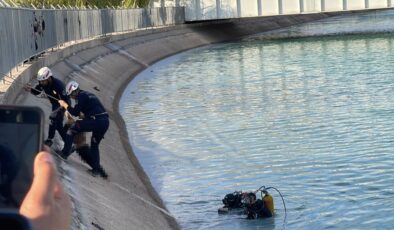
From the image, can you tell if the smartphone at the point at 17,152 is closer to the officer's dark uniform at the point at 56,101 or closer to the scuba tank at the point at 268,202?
the scuba tank at the point at 268,202

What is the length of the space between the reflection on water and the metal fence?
404cm

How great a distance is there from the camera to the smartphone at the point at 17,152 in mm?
3113

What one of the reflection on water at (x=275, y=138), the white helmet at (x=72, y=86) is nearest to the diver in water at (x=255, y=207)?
the reflection on water at (x=275, y=138)

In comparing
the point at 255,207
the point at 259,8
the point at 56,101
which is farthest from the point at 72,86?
the point at 259,8

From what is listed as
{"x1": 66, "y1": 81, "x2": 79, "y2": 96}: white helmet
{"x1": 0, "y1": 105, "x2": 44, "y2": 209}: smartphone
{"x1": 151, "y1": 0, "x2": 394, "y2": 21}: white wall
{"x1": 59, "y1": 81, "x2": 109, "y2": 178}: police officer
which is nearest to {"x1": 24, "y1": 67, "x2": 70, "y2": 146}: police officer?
{"x1": 59, "y1": 81, "x2": 109, "y2": 178}: police officer

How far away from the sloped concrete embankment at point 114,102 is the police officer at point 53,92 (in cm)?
66

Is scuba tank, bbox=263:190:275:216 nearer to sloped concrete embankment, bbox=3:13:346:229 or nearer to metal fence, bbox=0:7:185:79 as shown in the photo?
sloped concrete embankment, bbox=3:13:346:229

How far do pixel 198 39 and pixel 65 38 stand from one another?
→ 31628mm

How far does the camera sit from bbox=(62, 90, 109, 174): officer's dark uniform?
55.3 ft

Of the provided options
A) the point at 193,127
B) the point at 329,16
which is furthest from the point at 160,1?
the point at 193,127

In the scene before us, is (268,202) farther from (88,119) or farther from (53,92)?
(53,92)

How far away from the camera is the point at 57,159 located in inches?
672

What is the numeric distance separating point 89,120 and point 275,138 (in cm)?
999

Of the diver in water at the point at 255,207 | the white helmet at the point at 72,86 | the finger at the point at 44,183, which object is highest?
the finger at the point at 44,183
